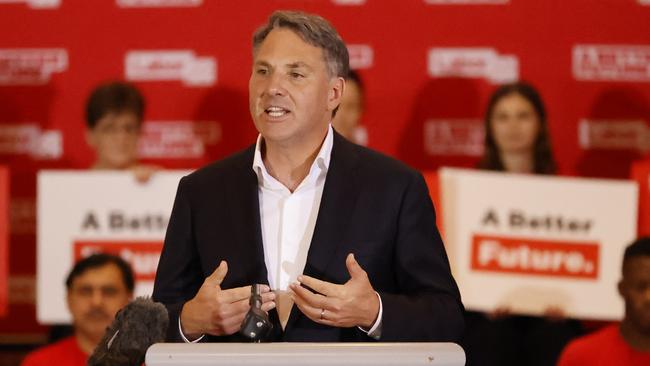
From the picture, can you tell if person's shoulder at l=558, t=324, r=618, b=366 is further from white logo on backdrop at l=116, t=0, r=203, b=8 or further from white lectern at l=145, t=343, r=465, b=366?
white logo on backdrop at l=116, t=0, r=203, b=8

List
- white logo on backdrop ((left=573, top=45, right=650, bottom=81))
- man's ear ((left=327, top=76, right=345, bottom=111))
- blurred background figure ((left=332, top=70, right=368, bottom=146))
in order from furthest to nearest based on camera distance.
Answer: white logo on backdrop ((left=573, top=45, right=650, bottom=81))
blurred background figure ((left=332, top=70, right=368, bottom=146))
man's ear ((left=327, top=76, right=345, bottom=111))

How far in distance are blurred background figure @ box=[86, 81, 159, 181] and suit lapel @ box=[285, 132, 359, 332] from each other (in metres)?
2.62

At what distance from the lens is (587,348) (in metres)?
3.75

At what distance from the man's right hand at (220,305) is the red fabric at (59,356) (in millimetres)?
1916

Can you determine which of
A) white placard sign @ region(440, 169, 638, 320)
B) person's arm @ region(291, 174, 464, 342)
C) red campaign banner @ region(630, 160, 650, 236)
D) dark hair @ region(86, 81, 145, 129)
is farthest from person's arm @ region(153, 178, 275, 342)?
red campaign banner @ region(630, 160, 650, 236)

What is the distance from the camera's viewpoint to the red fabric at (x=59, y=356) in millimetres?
→ 3838

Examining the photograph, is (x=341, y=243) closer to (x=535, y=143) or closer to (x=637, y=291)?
(x=637, y=291)

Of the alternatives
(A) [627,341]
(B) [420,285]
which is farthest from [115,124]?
(B) [420,285]

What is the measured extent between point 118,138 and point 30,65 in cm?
90

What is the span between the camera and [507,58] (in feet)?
17.4

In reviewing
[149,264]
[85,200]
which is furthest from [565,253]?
[85,200]

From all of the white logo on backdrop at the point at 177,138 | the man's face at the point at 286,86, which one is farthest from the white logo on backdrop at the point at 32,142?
the man's face at the point at 286,86

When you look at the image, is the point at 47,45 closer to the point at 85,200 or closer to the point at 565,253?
the point at 85,200

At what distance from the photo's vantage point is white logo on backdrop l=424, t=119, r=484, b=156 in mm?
5305
